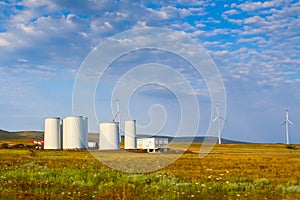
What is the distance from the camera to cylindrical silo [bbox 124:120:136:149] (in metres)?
101

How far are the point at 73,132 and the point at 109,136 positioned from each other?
8.12 m

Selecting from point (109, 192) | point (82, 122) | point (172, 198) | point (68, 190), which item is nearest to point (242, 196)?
point (172, 198)

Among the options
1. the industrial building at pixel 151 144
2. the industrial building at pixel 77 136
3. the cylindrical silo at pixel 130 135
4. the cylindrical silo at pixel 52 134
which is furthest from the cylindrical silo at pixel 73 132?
the industrial building at pixel 151 144

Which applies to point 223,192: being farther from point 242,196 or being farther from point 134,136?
point 134,136

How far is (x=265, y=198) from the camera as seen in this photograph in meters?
14.8

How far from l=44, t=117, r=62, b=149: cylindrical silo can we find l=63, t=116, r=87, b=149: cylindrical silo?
1897mm

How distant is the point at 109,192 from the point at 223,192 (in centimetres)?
448

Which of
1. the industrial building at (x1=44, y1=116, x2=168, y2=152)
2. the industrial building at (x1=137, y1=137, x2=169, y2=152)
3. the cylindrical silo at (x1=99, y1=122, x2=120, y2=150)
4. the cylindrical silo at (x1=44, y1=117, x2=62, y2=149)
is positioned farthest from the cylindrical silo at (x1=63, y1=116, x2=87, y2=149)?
the industrial building at (x1=137, y1=137, x2=169, y2=152)

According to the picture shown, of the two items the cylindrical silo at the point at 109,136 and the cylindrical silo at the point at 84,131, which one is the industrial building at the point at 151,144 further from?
the cylindrical silo at the point at 84,131

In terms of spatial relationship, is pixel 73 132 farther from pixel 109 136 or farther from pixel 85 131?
pixel 109 136

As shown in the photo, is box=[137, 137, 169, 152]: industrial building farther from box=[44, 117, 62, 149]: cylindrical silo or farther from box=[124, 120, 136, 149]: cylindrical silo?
box=[44, 117, 62, 149]: cylindrical silo

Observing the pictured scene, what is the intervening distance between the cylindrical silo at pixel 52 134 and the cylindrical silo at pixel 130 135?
646 inches

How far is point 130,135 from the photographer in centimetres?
10169

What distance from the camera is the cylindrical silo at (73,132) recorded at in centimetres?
9138
